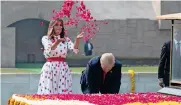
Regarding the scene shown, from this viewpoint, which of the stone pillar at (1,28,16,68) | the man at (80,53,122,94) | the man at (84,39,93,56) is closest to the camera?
the man at (80,53,122,94)

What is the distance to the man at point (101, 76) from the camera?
8.78 m

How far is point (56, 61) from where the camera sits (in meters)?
10.7

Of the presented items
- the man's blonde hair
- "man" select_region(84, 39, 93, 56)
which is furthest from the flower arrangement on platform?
"man" select_region(84, 39, 93, 56)

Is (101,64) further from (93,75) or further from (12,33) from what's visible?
(12,33)

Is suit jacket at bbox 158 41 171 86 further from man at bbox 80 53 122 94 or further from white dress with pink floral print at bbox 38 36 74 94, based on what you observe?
man at bbox 80 53 122 94

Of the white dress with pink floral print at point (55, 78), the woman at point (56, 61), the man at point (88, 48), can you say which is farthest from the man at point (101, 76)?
the man at point (88, 48)

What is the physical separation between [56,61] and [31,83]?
76.2 inches

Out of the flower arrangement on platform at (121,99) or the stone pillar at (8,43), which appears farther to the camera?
the stone pillar at (8,43)

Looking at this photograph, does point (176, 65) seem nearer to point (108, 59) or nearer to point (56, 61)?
point (108, 59)

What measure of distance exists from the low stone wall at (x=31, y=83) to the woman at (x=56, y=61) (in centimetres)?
152

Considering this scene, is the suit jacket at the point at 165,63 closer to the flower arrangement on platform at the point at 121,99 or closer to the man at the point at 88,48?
the flower arrangement on platform at the point at 121,99

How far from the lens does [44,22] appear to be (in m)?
23.5

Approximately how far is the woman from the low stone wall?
5.00 ft

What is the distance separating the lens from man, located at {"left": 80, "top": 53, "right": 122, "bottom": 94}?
8.78 meters
